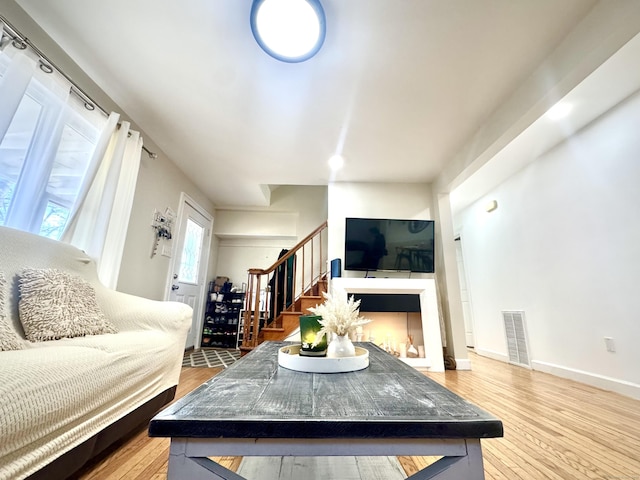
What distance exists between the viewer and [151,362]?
1.31 meters

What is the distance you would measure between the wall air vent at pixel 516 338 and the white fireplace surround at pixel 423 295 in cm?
102

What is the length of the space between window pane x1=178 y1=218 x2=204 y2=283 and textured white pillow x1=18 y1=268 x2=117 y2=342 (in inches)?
82.4

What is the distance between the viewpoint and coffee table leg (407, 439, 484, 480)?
49 centimetres

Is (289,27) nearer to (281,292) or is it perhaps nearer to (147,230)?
(147,230)

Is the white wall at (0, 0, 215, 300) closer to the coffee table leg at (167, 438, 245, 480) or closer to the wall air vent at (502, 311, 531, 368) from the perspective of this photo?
the coffee table leg at (167, 438, 245, 480)

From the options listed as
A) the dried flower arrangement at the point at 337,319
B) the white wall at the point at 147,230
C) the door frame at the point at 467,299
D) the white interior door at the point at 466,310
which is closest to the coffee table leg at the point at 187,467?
the dried flower arrangement at the point at 337,319

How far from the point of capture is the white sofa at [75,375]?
714 mm

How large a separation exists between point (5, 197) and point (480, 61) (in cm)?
309

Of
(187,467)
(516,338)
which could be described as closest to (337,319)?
(187,467)

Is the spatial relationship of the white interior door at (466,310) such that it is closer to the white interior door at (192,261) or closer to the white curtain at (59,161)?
the white interior door at (192,261)

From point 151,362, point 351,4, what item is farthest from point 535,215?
point 151,362

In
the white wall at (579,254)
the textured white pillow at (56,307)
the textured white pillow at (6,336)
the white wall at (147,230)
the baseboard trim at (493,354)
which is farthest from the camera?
the baseboard trim at (493,354)

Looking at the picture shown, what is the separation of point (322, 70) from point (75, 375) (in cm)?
212

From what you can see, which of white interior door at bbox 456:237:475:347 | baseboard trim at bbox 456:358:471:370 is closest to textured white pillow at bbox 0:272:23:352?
baseboard trim at bbox 456:358:471:370
